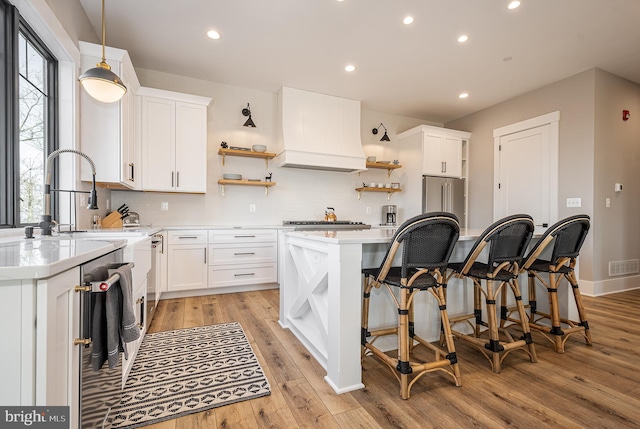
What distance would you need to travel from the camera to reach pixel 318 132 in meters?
4.64

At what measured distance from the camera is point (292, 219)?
4.85 metres

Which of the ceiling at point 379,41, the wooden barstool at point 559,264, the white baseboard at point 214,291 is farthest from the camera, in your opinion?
the white baseboard at point 214,291

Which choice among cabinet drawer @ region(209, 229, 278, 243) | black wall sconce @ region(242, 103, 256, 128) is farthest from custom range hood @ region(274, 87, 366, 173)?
cabinet drawer @ region(209, 229, 278, 243)

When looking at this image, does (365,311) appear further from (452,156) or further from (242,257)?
(452,156)

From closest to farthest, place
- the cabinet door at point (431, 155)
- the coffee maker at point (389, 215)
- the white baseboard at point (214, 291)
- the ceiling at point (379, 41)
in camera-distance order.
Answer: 1. the ceiling at point (379, 41)
2. the white baseboard at point (214, 291)
3. the cabinet door at point (431, 155)
4. the coffee maker at point (389, 215)

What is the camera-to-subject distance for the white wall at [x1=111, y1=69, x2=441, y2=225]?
4.14 metres

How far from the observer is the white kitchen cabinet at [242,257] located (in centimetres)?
383

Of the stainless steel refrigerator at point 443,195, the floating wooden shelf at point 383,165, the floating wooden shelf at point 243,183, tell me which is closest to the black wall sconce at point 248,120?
the floating wooden shelf at point 243,183

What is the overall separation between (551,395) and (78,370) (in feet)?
7.38

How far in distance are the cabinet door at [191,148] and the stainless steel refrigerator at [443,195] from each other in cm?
356

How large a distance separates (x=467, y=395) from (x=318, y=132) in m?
3.81

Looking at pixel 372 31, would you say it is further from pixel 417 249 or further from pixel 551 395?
pixel 551 395
